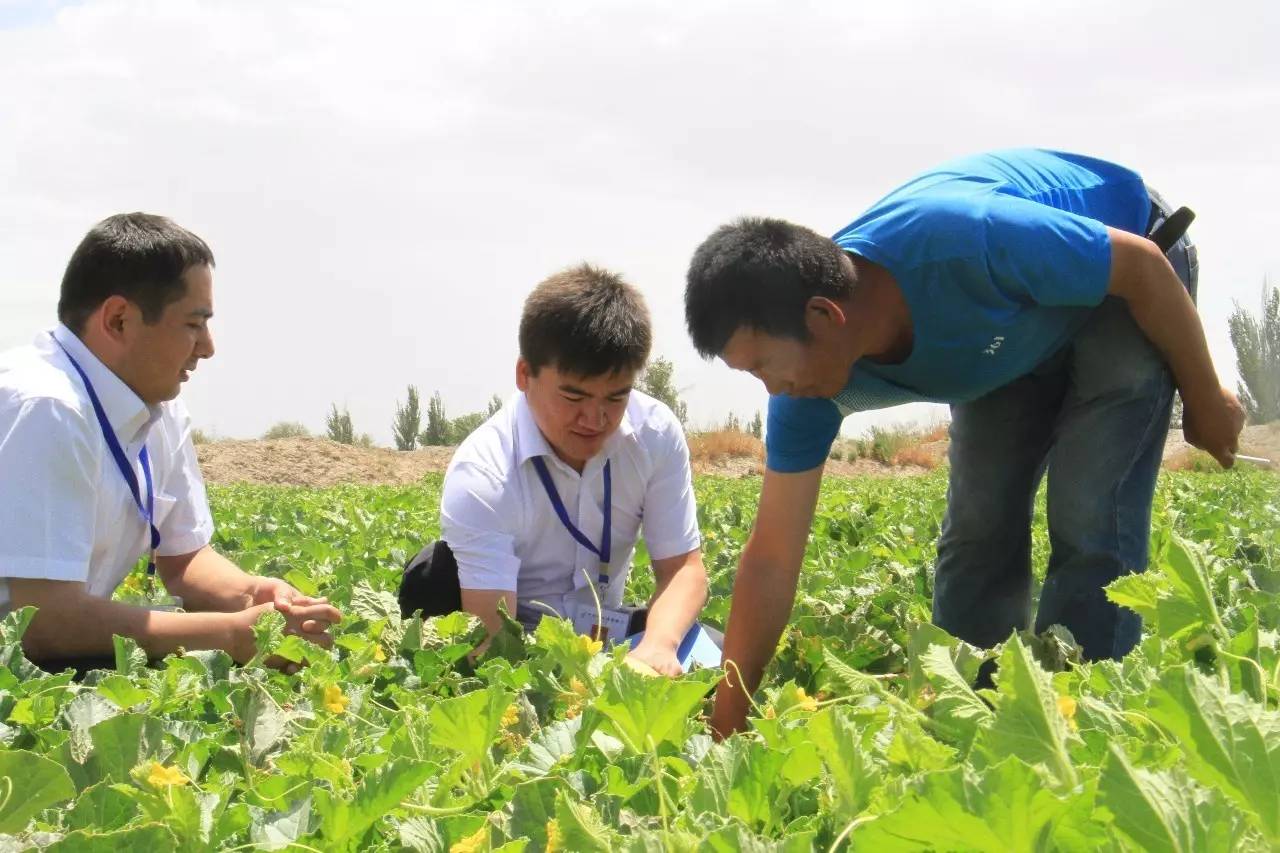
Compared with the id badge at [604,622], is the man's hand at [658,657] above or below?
above

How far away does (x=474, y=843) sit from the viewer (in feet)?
3.95

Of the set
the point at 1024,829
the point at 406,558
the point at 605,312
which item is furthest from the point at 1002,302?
the point at 406,558

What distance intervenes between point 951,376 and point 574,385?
102cm

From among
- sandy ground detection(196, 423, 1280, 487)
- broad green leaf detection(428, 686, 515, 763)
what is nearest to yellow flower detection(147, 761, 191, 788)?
broad green leaf detection(428, 686, 515, 763)

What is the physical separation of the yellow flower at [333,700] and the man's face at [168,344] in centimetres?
168

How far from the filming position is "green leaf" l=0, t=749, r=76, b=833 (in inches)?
47.1

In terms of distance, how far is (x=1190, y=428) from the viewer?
3.23 meters

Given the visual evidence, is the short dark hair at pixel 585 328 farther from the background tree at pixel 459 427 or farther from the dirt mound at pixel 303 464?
the background tree at pixel 459 427

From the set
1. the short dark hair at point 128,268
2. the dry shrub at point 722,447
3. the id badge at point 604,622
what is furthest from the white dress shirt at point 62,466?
the dry shrub at point 722,447

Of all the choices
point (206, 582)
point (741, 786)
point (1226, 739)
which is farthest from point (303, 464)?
point (1226, 739)

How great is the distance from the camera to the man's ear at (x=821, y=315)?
9.68 feet

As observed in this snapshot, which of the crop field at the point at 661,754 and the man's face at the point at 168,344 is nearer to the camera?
the crop field at the point at 661,754

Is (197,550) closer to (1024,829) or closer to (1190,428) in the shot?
(1190,428)

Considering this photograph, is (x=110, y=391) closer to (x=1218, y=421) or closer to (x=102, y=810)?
(x=102, y=810)
